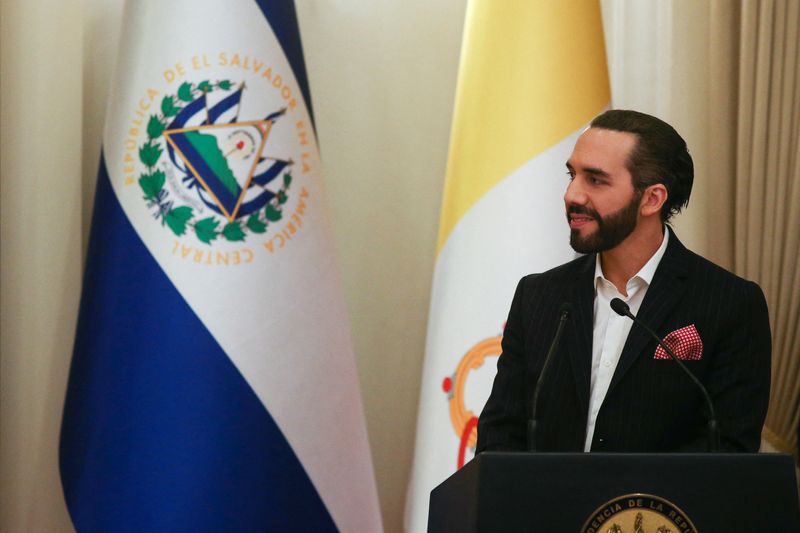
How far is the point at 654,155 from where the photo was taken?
2.15m

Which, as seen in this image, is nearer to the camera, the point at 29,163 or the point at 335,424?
the point at 335,424

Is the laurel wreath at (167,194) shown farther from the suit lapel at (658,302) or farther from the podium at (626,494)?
the podium at (626,494)

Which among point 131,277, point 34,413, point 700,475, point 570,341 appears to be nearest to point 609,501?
point 700,475

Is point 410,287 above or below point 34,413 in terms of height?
above

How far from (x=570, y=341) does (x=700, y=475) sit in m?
0.58

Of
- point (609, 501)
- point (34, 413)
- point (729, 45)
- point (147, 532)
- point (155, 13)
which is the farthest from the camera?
point (729, 45)

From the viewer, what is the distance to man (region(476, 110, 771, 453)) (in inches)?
78.7

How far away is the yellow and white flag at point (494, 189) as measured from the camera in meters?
3.48

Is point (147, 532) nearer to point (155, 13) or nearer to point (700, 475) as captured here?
point (155, 13)

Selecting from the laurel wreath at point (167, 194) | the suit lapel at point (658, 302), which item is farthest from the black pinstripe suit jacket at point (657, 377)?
the laurel wreath at point (167, 194)

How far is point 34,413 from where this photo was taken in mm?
3773

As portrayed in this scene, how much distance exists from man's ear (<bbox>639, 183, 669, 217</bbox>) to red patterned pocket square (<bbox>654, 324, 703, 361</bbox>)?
289 mm

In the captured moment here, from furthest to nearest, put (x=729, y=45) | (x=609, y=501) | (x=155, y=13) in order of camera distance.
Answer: (x=729, y=45)
(x=155, y=13)
(x=609, y=501)

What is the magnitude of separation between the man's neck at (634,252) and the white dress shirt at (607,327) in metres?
0.01
